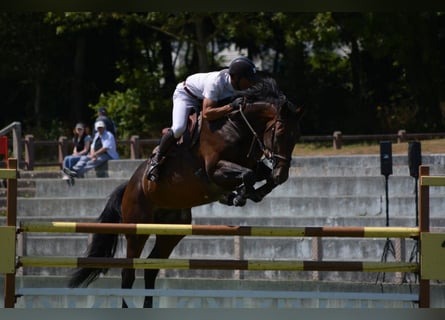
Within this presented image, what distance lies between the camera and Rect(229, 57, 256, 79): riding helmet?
27.7 feet

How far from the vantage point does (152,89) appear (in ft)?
84.4

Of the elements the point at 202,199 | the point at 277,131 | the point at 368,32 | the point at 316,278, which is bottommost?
the point at 316,278

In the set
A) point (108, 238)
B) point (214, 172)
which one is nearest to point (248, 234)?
point (214, 172)

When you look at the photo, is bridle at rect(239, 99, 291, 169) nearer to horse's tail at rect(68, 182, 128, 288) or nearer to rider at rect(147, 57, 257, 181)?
rider at rect(147, 57, 257, 181)

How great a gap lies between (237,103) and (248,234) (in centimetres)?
149

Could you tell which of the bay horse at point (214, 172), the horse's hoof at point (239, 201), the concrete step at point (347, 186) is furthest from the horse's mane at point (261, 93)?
the concrete step at point (347, 186)

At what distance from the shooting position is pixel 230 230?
752 centimetres

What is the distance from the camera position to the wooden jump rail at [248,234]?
7297 mm

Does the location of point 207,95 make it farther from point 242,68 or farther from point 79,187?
point 79,187

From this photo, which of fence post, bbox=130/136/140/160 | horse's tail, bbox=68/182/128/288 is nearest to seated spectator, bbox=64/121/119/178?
fence post, bbox=130/136/140/160

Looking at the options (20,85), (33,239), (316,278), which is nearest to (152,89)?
(20,85)

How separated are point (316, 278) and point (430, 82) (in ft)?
40.8

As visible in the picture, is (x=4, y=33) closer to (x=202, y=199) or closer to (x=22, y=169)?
(x=22, y=169)

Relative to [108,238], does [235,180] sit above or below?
above
